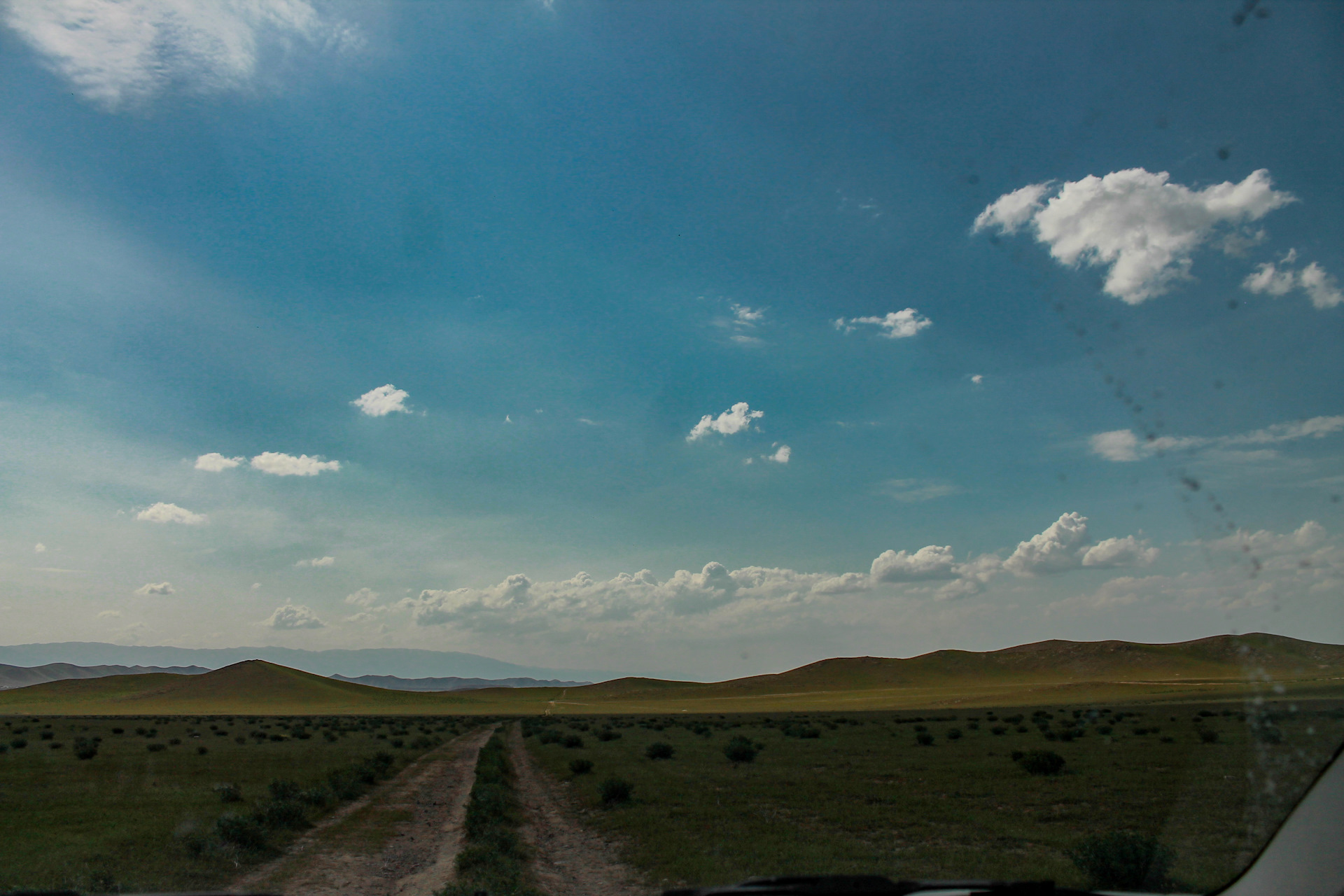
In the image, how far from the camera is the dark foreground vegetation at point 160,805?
14.0 m

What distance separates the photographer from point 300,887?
42.1 ft

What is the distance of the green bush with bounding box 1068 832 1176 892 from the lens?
33.3ft

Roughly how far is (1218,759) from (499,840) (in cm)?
2772

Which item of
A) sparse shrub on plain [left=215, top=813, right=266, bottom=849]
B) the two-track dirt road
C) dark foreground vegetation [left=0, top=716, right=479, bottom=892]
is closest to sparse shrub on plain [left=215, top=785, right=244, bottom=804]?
dark foreground vegetation [left=0, top=716, right=479, bottom=892]

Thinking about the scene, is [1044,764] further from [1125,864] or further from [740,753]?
[1125,864]

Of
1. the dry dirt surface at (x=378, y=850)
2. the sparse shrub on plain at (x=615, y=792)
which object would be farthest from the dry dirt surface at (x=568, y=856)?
the dry dirt surface at (x=378, y=850)

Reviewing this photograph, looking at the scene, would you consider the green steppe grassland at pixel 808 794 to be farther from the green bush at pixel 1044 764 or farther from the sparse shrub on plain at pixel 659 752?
the green bush at pixel 1044 764

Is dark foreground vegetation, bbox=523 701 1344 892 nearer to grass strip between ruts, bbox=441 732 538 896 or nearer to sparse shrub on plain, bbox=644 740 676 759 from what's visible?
sparse shrub on plain, bbox=644 740 676 759

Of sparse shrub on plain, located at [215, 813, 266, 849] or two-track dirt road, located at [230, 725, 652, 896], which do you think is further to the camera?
sparse shrub on plain, located at [215, 813, 266, 849]

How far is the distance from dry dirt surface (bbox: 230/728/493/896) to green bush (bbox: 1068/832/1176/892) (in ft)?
32.5

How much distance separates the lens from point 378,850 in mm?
16078

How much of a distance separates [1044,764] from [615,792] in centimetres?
1484

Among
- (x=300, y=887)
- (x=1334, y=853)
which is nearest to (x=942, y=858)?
(x=1334, y=853)

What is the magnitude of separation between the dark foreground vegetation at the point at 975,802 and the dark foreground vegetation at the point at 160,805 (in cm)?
775
